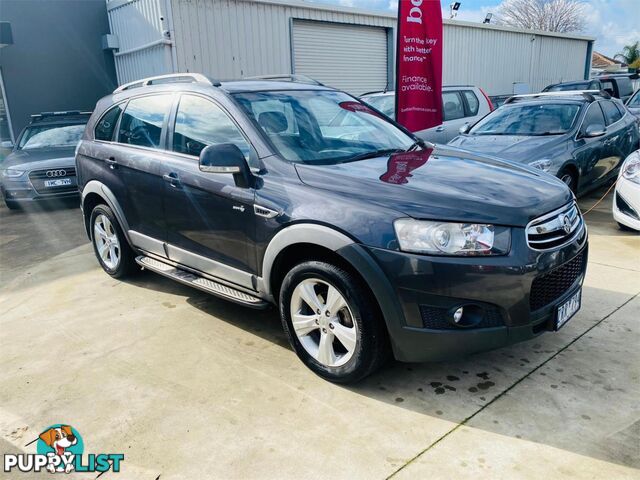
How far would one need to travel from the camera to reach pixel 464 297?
8.23 feet

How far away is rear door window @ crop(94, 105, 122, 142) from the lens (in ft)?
15.2

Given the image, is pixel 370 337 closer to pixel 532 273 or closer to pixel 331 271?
pixel 331 271

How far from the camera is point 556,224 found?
2.79 meters

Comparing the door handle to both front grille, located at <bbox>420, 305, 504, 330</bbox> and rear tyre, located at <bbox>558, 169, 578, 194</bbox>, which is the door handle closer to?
front grille, located at <bbox>420, 305, 504, 330</bbox>

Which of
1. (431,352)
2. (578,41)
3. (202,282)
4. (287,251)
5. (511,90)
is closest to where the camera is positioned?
(431,352)

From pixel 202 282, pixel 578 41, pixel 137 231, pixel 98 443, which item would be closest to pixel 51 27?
pixel 137 231

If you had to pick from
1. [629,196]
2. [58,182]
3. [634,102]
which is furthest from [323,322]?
[634,102]

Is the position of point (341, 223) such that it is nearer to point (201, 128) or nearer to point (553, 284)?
point (553, 284)

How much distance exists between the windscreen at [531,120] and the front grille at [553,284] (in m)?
4.04

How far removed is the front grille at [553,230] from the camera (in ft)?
8.67

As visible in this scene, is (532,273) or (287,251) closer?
(532,273)

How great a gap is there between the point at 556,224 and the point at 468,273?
2.27 feet

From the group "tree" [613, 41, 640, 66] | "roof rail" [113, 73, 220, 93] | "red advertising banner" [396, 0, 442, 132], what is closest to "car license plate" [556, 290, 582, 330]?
"roof rail" [113, 73, 220, 93]

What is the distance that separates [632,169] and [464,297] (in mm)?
4152
